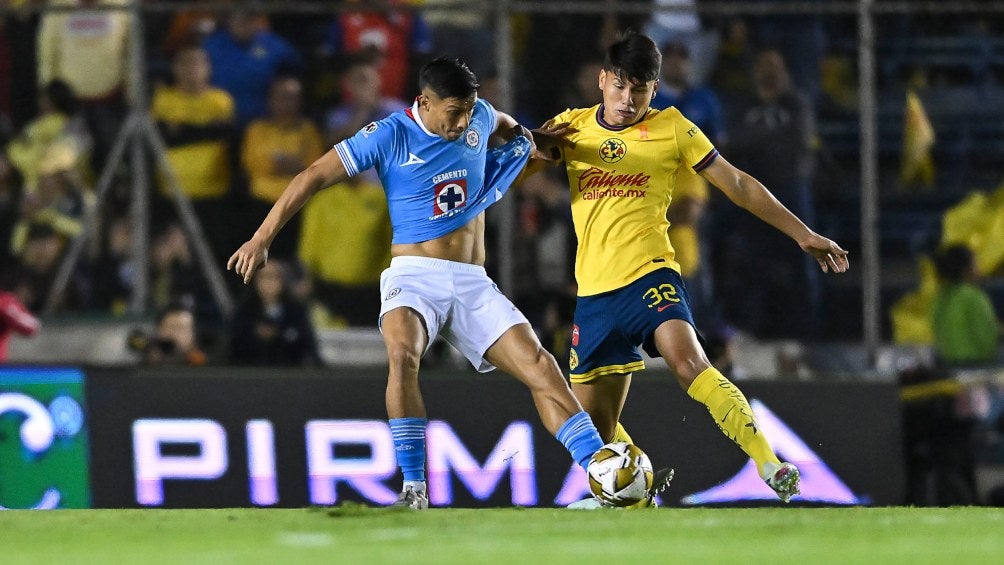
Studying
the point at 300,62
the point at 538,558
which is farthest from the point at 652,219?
the point at 300,62

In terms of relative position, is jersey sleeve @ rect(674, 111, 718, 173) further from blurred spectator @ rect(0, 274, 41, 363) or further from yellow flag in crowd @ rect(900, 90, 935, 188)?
blurred spectator @ rect(0, 274, 41, 363)

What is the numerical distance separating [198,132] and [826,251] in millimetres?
5818

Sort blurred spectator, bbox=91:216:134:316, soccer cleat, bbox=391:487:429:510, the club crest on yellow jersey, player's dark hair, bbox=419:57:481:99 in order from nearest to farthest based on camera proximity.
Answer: soccer cleat, bbox=391:487:429:510 → player's dark hair, bbox=419:57:481:99 → the club crest on yellow jersey → blurred spectator, bbox=91:216:134:316

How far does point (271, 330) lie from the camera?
37.2 ft

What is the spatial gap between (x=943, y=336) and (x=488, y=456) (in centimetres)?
347

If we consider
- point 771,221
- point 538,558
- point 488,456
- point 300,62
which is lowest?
point 488,456

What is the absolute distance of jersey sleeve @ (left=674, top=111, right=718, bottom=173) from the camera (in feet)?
26.1

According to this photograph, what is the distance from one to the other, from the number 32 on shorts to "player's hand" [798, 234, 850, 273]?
629mm

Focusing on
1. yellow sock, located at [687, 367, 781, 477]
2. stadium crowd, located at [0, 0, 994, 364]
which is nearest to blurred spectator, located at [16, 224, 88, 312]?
stadium crowd, located at [0, 0, 994, 364]

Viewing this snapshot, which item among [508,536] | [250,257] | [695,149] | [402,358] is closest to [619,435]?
[402,358]

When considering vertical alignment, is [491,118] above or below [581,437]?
above

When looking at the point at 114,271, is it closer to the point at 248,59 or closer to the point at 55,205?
the point at 55,205

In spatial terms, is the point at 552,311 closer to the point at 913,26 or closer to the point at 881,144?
the point at 881,144

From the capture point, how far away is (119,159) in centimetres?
1177
